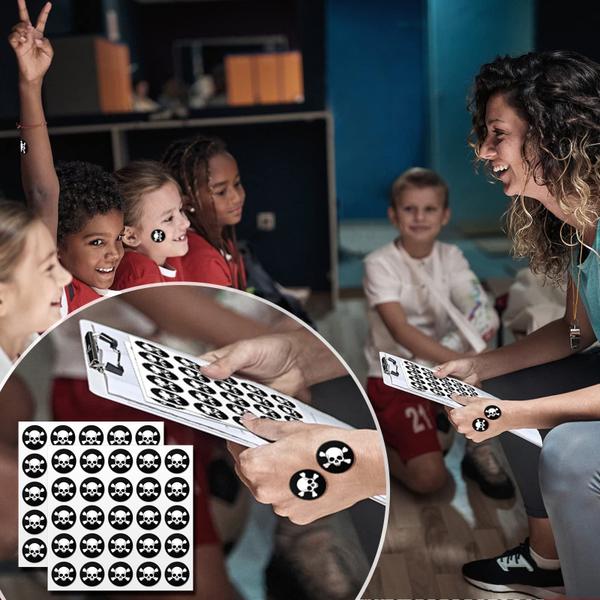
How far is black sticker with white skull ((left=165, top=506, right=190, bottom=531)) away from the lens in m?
1.54

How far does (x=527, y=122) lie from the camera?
5.36 feet

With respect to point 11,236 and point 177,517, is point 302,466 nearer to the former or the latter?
point 177,517

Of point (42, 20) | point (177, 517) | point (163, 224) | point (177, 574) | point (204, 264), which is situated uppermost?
point (42, 20)

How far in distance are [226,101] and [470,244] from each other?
5629 millimetres

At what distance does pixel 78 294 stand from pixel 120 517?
0.41m

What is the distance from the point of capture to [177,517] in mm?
1543

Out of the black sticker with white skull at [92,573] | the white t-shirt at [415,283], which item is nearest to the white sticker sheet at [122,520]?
the black sticker with white skull at [92,573]

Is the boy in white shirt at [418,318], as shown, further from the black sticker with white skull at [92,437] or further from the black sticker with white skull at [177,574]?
the black sticker with white skull at [92,437]

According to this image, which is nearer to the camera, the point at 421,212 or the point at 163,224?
the point at 163,224

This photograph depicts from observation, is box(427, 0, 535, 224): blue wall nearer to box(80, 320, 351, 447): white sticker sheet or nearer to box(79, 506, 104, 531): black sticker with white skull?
box(80, 320, 351, 447): white sticker sheet

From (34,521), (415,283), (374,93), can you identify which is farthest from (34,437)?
(374,93)

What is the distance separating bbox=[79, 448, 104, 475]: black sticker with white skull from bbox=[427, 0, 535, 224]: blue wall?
65.0 inches

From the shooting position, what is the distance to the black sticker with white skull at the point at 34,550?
1.55 m

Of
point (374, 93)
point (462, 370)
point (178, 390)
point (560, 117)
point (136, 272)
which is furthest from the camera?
point (374, 93)
